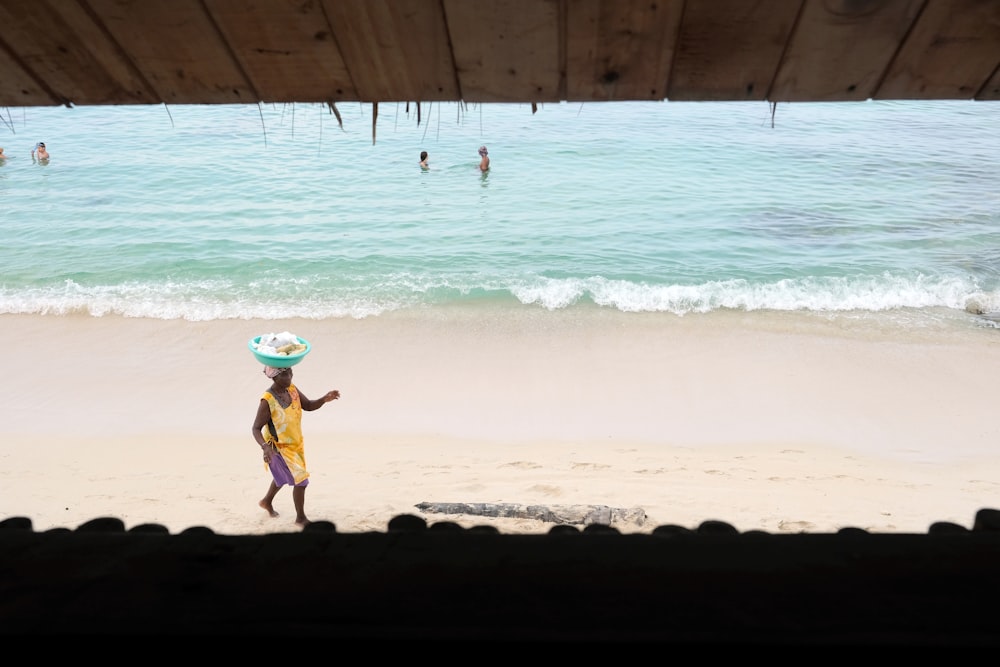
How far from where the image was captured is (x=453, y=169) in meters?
19.1

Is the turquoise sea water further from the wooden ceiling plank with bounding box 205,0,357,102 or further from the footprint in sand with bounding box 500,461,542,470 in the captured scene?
the wooden ceiling plank with bounding box 205,0,357,102

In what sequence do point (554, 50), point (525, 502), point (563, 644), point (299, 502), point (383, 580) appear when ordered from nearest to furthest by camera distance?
point (563, 644), point (383, 580), point (554, 50), point (299, 502), point (525, 502)

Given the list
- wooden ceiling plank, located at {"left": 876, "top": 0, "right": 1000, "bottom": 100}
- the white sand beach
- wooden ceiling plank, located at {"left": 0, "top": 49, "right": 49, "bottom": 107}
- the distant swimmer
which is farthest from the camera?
the distant swimmer

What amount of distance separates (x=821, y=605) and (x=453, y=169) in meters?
18.4

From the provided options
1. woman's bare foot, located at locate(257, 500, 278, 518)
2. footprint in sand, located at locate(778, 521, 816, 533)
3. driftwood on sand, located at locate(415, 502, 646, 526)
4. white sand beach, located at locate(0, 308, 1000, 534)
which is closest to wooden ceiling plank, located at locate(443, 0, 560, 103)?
white sand beach, located at locate(0, 308, 1000, 534)

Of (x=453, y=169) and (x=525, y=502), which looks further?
A: (x=453, y=169)

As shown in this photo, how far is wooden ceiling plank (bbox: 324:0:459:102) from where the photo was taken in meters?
2.07

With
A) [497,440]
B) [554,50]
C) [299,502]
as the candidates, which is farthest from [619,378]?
[554,50]

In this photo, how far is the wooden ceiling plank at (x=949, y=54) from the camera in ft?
6.46

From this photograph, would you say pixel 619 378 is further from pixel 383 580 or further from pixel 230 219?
pixel 230 219

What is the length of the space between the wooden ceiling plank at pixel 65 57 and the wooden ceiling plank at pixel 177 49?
59 millimetres

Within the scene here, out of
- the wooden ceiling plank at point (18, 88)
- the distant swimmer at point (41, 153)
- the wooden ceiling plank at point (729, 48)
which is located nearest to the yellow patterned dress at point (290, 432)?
the wooden ceiling plank at point (18, 88)

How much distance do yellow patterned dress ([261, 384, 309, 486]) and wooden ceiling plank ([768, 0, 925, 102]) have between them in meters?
4.65

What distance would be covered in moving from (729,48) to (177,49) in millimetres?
1503
